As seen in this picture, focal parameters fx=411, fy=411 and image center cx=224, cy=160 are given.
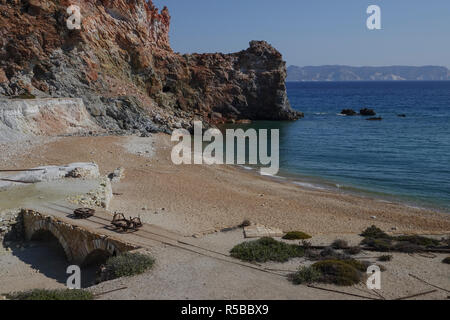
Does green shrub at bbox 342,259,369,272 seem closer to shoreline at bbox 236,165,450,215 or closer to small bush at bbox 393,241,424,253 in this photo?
small bush at bbox 393,241,424,253

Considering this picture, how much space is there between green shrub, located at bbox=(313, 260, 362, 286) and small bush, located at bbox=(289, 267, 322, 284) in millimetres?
160

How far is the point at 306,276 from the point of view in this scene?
12719 millimetres

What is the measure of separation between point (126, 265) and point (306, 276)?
5.75 meters

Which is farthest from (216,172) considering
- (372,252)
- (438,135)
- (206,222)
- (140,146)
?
(438,135)

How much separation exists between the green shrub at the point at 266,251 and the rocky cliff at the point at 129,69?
34557 millimetres

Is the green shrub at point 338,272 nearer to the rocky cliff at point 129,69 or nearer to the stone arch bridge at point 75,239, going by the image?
the stone arch bridge at point 75,239

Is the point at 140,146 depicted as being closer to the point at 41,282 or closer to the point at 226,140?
the point at 226,140

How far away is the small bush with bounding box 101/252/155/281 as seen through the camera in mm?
13141

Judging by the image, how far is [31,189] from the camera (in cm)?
2167

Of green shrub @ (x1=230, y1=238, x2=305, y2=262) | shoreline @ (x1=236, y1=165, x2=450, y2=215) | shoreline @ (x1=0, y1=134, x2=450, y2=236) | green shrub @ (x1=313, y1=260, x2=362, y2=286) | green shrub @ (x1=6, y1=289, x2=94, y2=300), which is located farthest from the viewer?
shoreline @ (x1=236, y1=165, x2=450, y2=215)

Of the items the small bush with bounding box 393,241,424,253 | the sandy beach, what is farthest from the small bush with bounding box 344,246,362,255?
the small bush with bounding box 393,241,424,253

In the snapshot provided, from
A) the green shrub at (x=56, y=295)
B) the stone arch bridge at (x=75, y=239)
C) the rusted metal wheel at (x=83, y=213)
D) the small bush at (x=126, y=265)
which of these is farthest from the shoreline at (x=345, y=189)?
the green shrub at (x=56, y=295)

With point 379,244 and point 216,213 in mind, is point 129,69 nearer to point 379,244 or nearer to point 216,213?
point 216,213

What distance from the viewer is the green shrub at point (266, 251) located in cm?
1434
